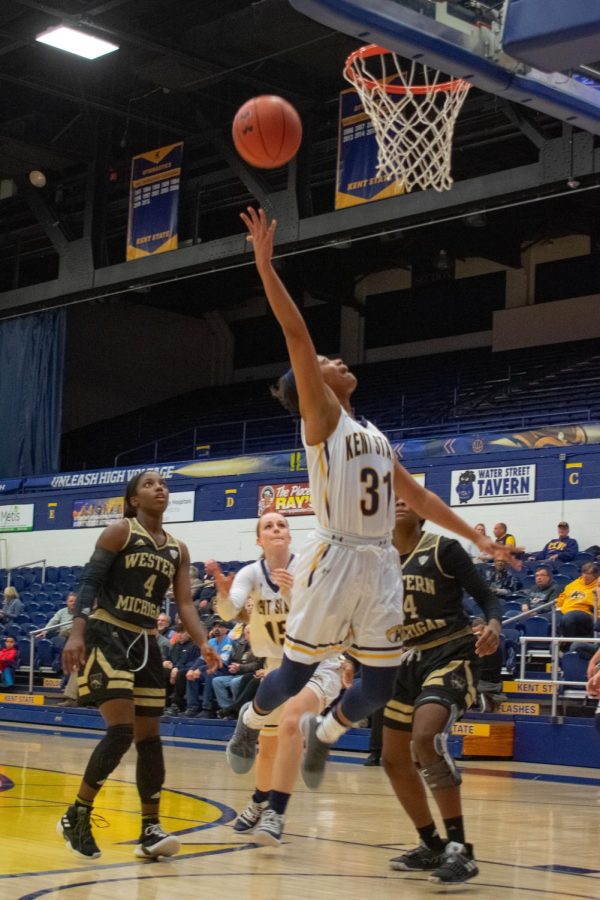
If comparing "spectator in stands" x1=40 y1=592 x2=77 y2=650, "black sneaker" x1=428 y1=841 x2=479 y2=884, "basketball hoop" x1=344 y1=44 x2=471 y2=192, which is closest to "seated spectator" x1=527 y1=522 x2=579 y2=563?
"basketball hoop" x1=344 y1=44 x2=471 y2=192

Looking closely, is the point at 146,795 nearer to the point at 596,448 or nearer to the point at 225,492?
the point at 596,448

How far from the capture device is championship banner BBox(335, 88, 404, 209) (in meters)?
18.4

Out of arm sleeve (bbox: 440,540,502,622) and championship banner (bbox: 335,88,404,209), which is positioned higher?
championship banner (bbox: 335,88,404,209)

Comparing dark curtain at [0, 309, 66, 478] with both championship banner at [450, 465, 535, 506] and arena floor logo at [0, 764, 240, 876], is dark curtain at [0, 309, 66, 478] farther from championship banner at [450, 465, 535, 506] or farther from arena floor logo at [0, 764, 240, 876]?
arena floor logo at [0, 764, 240, 876]

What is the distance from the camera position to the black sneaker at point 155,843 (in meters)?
6.00

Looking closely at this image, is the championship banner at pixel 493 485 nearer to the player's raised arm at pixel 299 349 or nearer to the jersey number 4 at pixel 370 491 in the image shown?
the jersey number 4 at pixel 370 491

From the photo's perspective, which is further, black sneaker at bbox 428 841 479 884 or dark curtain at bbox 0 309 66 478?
dark curtain at bbox 0 309 66 478

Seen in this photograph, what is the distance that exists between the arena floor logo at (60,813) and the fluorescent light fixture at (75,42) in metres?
12.4

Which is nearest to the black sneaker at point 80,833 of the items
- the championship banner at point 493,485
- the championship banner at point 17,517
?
the championship banner at point 493,485

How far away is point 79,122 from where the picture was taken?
24.3 m

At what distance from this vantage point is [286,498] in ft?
74.3

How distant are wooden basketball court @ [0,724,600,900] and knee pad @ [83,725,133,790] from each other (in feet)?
1.29

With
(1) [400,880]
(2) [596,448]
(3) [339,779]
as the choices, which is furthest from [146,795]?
(2) [596,448]

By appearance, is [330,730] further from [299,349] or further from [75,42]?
[75,42]
